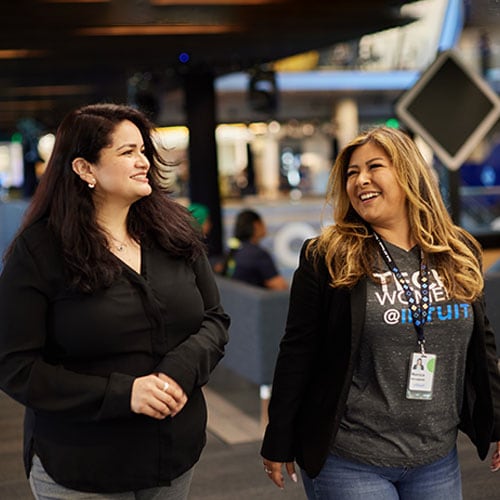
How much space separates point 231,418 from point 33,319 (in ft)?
16.2

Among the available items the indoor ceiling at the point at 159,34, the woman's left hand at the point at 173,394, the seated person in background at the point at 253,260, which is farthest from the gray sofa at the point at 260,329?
the woman's left hand at the point at 173,394

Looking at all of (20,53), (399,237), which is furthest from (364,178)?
(20,53)

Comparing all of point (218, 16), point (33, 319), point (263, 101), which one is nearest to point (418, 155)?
point (33, 319)

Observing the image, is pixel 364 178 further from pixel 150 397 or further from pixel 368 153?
pixel 150 397

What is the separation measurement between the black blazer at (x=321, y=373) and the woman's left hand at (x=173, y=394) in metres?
0.38

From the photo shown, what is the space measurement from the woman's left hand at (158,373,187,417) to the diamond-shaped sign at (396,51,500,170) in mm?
4905

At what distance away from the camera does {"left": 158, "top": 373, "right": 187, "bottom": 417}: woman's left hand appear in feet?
8.29

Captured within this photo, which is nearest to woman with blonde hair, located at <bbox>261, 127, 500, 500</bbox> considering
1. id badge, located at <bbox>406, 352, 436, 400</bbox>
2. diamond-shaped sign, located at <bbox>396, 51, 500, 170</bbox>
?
id badge, located at <bbox>406, 352, 436, 400</bbox>

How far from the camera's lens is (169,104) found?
2625 centimetres

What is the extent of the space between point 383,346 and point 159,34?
8.66m

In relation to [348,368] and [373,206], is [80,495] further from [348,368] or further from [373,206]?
[373,206]

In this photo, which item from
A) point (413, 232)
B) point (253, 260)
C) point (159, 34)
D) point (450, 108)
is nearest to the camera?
point (413, 232)

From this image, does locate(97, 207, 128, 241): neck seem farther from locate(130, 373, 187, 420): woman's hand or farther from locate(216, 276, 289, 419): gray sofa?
locate(216, 276, 289, 419): gray sofa

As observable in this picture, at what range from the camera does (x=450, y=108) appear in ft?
23.7
